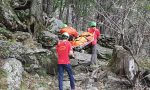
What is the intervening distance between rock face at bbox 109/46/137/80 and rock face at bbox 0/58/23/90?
383 centimetres

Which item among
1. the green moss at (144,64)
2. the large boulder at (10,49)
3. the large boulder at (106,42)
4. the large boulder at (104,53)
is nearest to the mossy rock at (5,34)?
the large boulder at (10,49)

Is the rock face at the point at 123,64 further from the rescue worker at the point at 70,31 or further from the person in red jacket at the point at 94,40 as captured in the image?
the rescue worker at the point at 70,31

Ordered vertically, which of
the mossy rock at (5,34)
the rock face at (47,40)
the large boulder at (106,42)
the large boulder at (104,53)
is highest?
the mossy rock at (5,34)

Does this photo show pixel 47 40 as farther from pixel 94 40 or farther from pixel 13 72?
pixel 13 72

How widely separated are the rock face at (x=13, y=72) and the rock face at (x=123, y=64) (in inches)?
151

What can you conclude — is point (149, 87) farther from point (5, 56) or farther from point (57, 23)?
point (57, 23)

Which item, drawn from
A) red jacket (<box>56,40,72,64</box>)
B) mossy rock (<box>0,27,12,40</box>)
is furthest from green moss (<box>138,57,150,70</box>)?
mossy rock (<box>0,27,12,40</box>)

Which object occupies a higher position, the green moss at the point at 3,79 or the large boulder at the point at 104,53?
the green moss at the point at 3,79

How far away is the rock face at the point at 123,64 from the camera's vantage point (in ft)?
43.1

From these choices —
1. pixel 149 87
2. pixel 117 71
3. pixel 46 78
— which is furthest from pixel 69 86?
pixel 149 87

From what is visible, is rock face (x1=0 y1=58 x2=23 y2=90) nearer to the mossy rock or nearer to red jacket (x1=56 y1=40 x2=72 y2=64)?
red jacket (x1=56 y1=40 x2=72 y2=64)

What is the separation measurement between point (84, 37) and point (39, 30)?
2.52 meters

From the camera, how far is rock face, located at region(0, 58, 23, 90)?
10711 millimetres

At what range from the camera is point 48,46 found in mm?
15078
